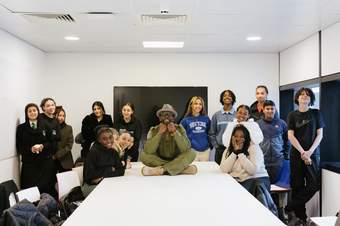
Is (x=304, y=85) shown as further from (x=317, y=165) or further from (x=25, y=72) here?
(x=25, y=72)

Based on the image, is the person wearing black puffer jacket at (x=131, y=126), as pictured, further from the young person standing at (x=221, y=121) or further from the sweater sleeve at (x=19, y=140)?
the sweater sleeve at (x=19, y=140)

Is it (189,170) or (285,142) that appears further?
(285,142)

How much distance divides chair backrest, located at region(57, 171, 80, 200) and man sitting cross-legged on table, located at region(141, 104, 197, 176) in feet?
2.55

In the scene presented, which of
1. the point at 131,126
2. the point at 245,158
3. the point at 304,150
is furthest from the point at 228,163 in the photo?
the point at 131,126

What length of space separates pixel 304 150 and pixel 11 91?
3742mm

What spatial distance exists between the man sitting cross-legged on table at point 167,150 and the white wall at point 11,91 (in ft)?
6.60

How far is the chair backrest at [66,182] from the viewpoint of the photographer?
3.35 m

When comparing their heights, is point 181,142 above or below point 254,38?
below

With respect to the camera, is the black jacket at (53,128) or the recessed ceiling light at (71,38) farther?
the recessed ceiling light at (71,38)

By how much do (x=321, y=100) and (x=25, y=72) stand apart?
4066mm

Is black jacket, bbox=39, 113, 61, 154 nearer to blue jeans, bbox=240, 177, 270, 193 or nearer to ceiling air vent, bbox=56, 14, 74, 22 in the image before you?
ceiling air vent, bbox=56, 14, 74, 22

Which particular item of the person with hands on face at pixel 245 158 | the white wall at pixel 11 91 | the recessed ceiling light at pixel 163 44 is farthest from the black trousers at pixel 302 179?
the white wall at pixel 11 91

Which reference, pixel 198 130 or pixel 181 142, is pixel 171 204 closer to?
pixel 181 142

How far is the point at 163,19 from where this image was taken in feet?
12.3
